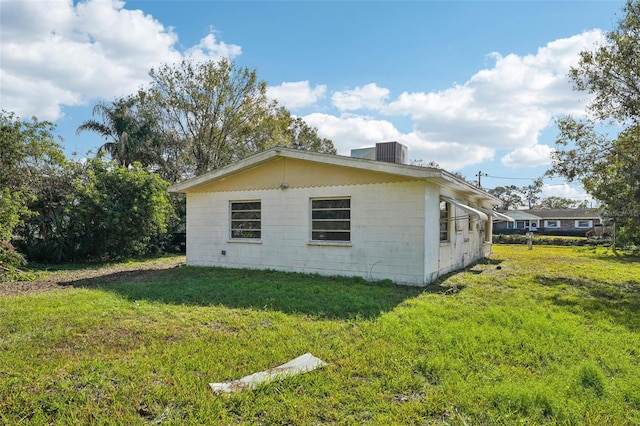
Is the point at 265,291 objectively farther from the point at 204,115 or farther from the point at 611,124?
the point at 204,115

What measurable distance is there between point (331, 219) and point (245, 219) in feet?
10.8

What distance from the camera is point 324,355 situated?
473cm

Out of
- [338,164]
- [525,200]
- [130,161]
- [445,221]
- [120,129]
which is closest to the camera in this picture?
[338,164]

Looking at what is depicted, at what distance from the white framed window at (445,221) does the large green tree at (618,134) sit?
15.8ft

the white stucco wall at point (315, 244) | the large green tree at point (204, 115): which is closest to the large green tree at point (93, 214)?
the white stucco wall at point (315, 244)

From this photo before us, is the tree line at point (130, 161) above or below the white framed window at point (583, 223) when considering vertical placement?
above

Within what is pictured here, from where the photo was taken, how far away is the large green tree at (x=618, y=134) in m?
11.6

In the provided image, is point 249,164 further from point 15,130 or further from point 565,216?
point 565,216

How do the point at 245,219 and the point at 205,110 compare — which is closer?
the point at 245,219

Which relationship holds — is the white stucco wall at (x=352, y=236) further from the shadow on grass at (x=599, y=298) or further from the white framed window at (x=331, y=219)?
the shadow on grass at (x=599, y=298)

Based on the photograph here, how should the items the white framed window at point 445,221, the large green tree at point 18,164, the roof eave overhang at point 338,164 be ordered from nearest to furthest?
the roof eave overhang at point 338,164, the large green tree at point 18,164, the white framed window at point 445,221

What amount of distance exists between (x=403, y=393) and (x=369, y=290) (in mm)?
5057

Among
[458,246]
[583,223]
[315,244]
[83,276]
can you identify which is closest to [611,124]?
[458,246]

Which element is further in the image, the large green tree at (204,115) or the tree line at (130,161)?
the large green tree at (204,115)
